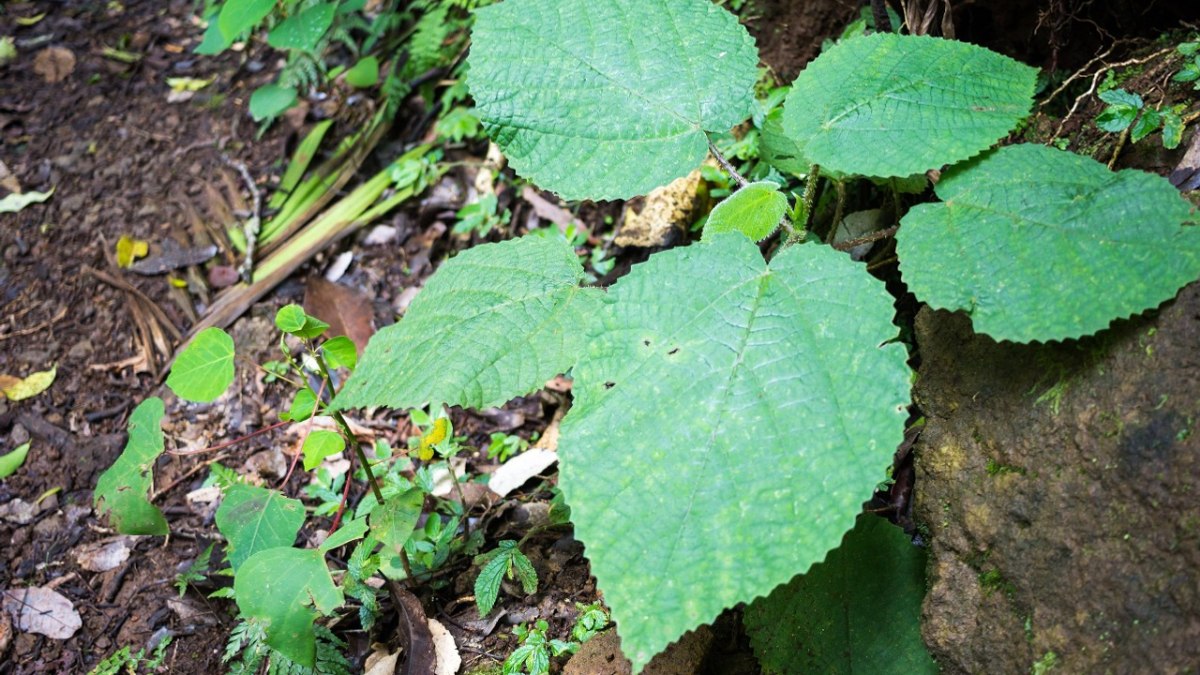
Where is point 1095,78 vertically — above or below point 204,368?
above

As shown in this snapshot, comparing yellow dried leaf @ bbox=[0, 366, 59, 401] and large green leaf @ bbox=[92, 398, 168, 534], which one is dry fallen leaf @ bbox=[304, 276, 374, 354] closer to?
large green leaf @ bbox=[92, 398, 168, 534]

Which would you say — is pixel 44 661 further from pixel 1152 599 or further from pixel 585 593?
pixel 1152 599

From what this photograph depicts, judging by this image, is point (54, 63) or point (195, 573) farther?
point (54, 63)

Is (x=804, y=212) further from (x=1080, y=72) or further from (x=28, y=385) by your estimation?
(x=28, y=385)

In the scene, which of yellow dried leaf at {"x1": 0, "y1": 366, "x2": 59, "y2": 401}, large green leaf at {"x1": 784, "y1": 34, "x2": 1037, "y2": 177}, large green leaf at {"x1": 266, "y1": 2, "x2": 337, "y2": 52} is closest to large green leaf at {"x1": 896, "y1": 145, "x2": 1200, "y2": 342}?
large green leaf at {"x1": 784, "y1": 34, "x2": 1037, "y2": 177}

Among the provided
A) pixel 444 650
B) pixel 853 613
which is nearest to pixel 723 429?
pixel 853 613

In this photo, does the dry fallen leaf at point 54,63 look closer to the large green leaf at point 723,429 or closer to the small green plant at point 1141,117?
the large green leaf at point 723,429

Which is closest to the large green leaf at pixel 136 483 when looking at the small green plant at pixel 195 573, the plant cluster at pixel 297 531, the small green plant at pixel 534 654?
the plant cluster at pixel 297 531
